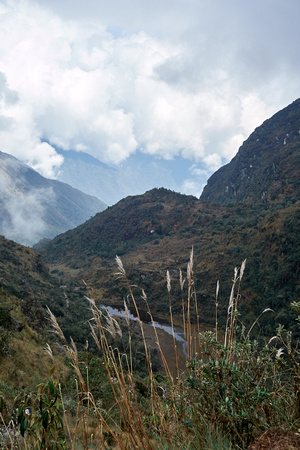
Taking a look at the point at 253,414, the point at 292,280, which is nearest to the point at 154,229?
the point at 292,280

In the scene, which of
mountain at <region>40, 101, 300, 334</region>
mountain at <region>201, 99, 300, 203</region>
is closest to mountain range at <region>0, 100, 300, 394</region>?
mountain at <region>40, 101, 300, 334</region>

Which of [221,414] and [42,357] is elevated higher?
[221,414]

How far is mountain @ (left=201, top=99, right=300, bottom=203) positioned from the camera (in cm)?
5694

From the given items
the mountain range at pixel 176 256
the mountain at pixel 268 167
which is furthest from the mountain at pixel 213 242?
the mountain at pixel 268 167

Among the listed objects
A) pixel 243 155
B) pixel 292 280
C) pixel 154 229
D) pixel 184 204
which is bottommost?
pixel 292 280

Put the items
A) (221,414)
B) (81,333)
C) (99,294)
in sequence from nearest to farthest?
(221,414) → (81,333) → (99,294)

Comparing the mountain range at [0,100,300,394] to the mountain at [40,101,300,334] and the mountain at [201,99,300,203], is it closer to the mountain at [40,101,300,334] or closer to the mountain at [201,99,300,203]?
the mountain at [40,101,300,334]

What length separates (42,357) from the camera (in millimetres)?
9078

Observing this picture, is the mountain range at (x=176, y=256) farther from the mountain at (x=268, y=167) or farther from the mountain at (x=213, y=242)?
the mountain at (x=268, y=167)

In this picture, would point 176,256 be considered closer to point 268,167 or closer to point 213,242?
point 213,242

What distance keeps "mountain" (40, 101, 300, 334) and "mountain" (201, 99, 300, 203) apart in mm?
322

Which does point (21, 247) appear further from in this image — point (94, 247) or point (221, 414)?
point (221, 414)

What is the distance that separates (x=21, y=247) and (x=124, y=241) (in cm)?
2672

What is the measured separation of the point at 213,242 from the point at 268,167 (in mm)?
39575
